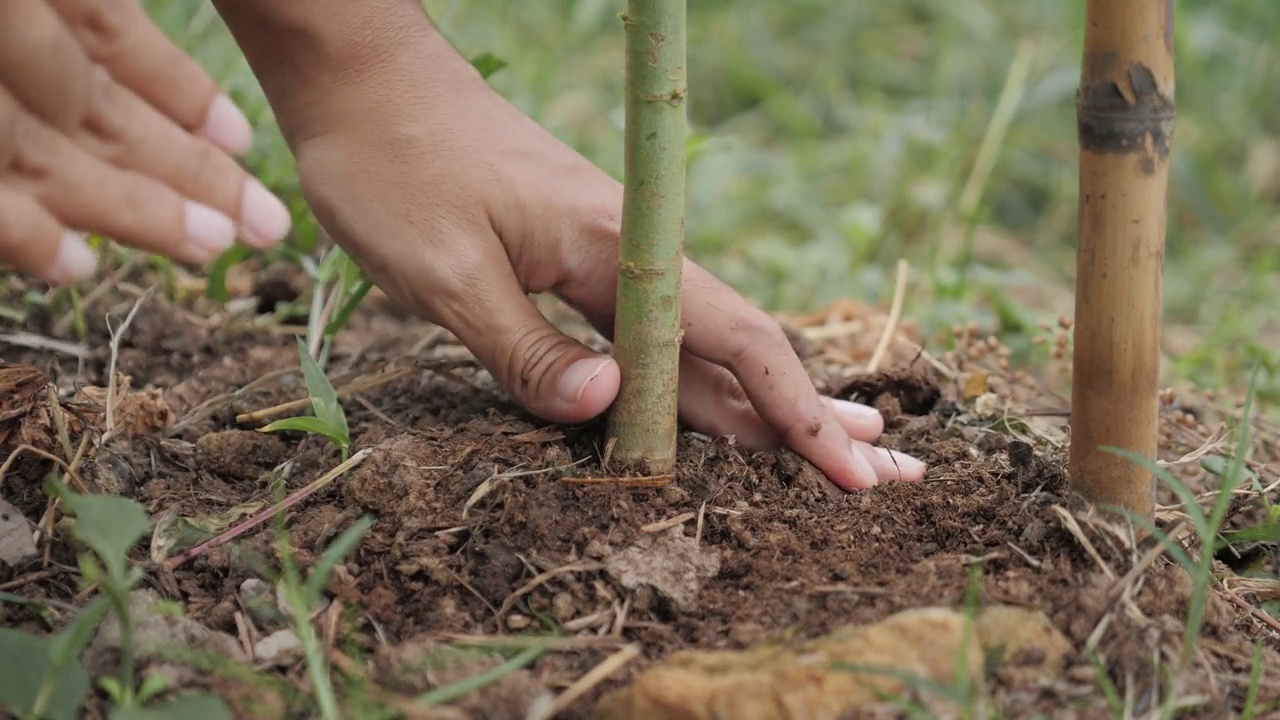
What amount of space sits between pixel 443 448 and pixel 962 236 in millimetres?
3038

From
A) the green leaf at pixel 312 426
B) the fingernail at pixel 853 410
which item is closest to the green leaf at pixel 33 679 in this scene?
the green leaf at pixel 312 426

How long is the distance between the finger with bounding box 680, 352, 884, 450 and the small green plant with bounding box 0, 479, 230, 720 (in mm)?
880

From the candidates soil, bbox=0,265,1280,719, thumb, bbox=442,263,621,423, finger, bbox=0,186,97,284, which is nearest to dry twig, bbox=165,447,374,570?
soil, bbox=0,265,1280,719

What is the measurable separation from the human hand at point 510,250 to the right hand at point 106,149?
0.41m

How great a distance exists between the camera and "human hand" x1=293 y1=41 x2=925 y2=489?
5.83 ft

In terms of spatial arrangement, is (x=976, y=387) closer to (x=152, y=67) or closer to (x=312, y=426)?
(x=312, y=426)

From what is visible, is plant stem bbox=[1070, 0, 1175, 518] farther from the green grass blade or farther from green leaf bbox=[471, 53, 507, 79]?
green leaf bbox=[471, 53, 507, 79]

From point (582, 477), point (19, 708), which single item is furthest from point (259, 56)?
point (19, 708)

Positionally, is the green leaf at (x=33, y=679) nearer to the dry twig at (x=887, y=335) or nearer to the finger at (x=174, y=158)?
the finger at (x=174, y=158)

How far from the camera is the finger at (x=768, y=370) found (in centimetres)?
177

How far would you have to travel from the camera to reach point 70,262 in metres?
1.28

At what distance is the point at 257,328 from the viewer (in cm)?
259

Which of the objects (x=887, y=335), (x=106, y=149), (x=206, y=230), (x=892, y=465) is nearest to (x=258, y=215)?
(x=206, y=230)

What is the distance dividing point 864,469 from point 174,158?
105 cm
